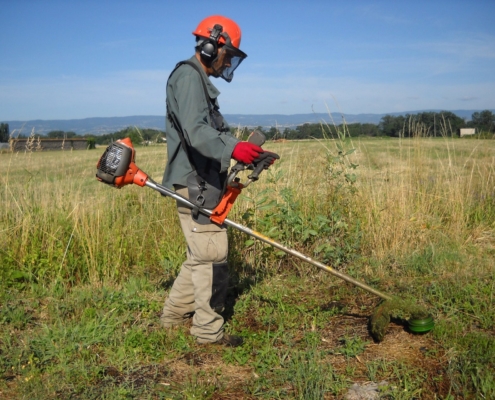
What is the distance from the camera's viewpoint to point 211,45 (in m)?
3.67

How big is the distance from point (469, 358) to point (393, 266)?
1948 mm

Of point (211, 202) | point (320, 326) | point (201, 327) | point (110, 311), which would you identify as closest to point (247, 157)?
point (211, 202)

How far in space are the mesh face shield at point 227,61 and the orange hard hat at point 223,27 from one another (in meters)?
0.06

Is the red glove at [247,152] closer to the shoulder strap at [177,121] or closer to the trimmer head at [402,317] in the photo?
the shoulder strap at [177,121]

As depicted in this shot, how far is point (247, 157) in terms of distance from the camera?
343 centimetres

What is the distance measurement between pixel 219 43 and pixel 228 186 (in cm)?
100

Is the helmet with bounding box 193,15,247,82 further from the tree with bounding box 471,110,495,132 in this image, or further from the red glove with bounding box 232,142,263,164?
the tree with bounding box 471,110,495,132

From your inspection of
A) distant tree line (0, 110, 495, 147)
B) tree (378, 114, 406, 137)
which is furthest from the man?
tree (378, 114, 406, 137)

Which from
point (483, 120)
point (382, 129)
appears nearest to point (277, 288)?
point (382, 129)

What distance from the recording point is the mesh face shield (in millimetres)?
3754

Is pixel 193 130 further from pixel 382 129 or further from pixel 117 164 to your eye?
pixel 382 129

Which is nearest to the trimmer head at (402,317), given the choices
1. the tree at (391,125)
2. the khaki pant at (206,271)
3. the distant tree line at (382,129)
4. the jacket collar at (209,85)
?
the khaki pant at (206,271)

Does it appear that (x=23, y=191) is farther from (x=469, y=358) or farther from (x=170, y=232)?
(x=469, y=358)

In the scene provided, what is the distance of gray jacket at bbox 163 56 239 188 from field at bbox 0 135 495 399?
53.3 inches
